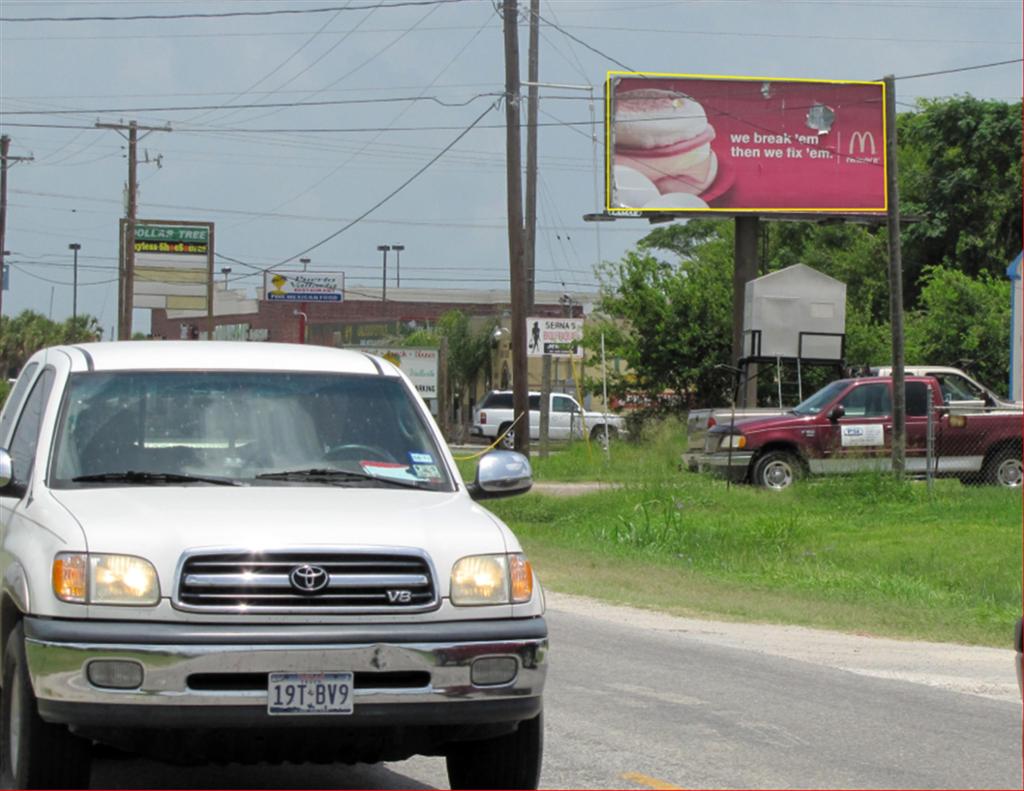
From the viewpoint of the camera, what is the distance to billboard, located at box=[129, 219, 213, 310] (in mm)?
73625

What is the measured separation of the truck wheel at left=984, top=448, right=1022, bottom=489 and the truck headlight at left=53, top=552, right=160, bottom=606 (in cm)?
2366

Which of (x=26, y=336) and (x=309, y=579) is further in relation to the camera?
(x=26, y=336)

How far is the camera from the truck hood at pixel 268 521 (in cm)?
607

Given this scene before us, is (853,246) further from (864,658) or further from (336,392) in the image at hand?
(336,392)

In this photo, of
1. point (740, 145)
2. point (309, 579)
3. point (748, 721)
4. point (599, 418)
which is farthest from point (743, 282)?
point (309, 579)

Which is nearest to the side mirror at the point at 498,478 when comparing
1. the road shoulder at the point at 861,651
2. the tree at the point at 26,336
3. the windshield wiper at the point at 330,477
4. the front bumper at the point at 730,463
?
the windshield wiper at the point at 330,477

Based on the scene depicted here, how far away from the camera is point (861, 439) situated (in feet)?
91.1

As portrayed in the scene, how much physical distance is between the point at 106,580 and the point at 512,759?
1.77m

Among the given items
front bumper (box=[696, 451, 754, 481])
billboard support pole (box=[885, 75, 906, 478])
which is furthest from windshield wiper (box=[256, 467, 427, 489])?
front bumper (box=[696, 451, 754, 481])

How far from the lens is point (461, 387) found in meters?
71.8

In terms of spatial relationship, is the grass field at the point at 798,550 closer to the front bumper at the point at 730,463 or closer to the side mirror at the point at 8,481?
the front bumper at the point at 730,463

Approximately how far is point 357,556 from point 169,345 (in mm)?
2157

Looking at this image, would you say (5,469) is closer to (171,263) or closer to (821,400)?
(821,400)

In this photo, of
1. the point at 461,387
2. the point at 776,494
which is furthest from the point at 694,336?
the point at 461,387
